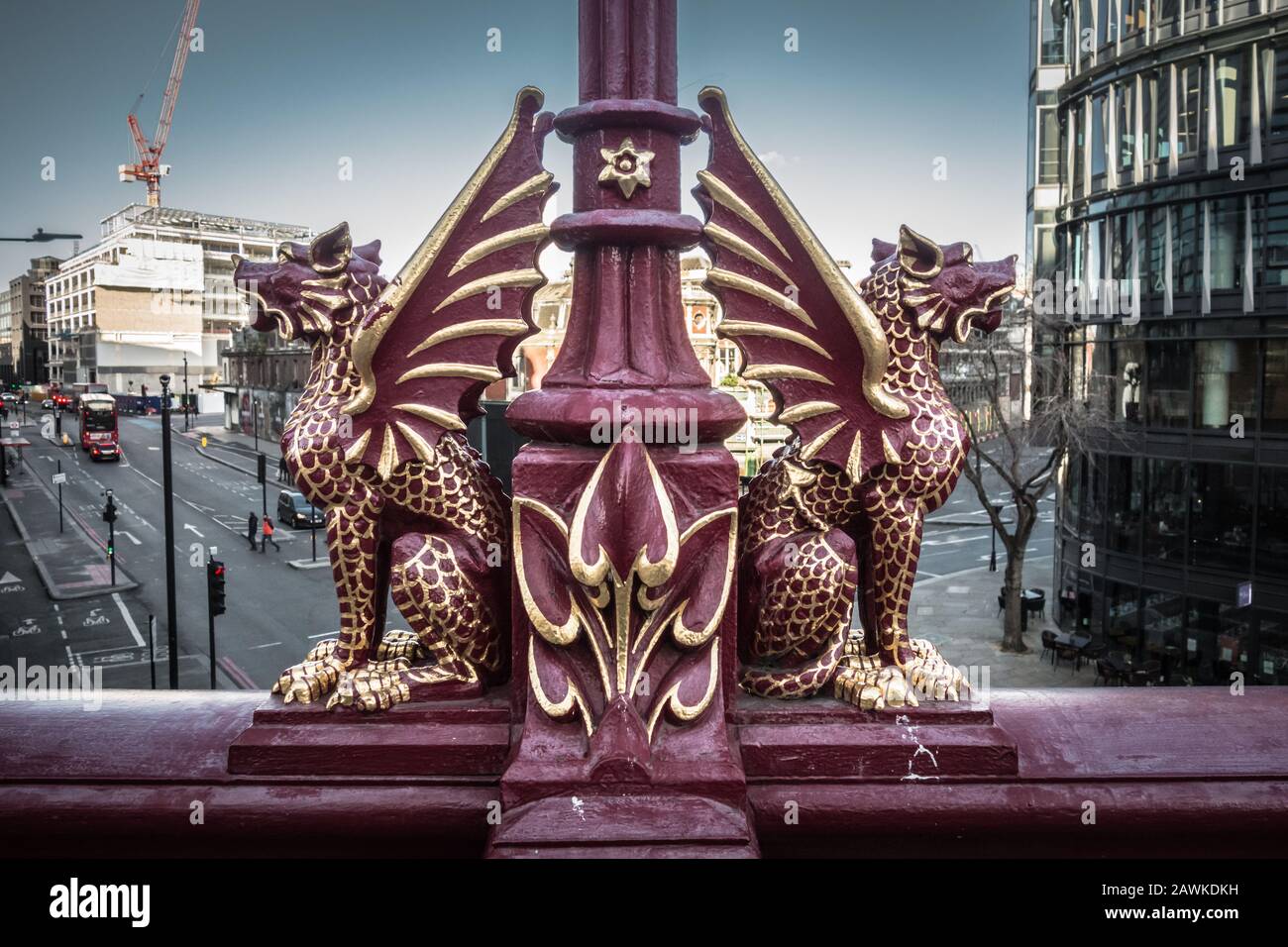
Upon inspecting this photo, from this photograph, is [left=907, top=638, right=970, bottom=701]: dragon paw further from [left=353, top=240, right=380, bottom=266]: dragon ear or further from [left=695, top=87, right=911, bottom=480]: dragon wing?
[left=353, top=240, right=380, bottom=266]: dragon ear

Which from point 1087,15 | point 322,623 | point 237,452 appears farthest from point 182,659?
point 237,452

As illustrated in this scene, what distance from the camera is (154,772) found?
2.11 metres

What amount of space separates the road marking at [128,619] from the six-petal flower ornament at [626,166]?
62.5 feet

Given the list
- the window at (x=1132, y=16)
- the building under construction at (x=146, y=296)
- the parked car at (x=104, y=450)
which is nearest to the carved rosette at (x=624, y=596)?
the window at (x=1132, y=16)

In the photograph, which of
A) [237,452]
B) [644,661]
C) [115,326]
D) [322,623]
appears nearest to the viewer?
[644,661]

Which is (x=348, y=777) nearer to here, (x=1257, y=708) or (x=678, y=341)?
(x=678, y=341)

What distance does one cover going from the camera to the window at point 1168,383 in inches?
598

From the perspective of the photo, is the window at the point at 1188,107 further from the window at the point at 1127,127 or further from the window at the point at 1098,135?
the window at the point at 1098,135

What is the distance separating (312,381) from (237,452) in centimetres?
5250

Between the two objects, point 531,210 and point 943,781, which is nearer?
point 943,781

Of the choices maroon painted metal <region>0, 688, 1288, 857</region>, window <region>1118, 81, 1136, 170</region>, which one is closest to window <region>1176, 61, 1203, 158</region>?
window <region>1118, 81, 1136, 170</region>

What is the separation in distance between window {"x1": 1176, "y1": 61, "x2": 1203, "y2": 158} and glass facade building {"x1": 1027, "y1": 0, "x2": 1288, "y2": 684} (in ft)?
0.09

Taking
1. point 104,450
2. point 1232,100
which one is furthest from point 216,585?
point 104,450

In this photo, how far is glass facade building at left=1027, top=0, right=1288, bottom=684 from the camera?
45.8 feet
